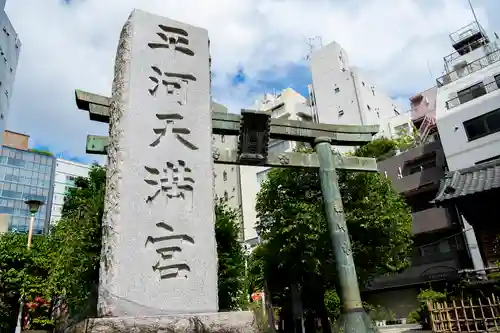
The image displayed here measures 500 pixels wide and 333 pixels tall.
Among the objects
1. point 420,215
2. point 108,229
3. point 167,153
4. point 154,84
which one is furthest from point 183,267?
point 420,215

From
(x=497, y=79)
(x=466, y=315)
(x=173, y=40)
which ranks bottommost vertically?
(x=466, y=315)

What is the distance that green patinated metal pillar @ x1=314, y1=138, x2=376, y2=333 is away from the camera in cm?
734

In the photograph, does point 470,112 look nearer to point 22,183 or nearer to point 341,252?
point 341,252

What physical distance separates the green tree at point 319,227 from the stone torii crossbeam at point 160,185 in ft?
35.4

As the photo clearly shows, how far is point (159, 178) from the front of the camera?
169 inches

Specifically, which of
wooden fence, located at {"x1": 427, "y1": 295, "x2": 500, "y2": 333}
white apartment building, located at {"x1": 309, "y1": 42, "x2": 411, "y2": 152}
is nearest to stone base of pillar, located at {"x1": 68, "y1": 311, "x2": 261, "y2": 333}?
wooden fence, located at {"x1": 427, "y1": 295, "x2": 500, "y2": 333}

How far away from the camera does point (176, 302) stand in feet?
12.5

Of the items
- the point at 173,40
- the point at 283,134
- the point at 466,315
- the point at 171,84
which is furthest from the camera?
the point at 466,315

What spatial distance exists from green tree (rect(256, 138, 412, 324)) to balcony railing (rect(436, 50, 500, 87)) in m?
10.6

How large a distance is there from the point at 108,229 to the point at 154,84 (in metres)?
1.83

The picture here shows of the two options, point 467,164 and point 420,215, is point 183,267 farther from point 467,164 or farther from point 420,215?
point 420,215

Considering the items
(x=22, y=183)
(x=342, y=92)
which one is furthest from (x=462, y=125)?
(x=22, y=183)

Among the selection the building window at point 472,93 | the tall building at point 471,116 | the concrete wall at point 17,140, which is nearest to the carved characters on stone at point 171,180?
the tall building at point 471,116

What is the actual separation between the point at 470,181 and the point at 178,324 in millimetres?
16648
